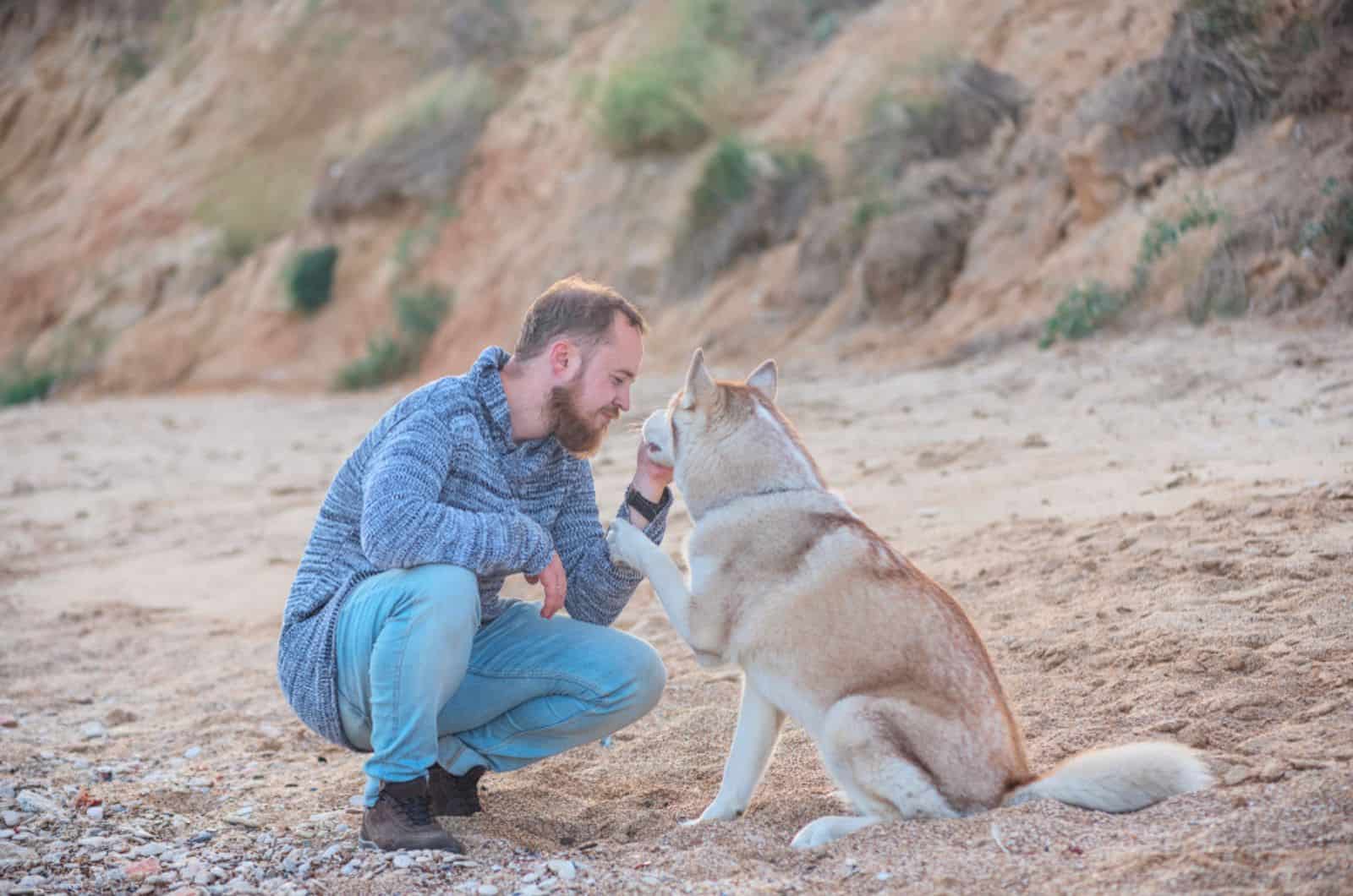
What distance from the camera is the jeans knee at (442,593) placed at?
3559 mm

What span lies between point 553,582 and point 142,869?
1.32 meters

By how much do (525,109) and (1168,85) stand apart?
34.2 feet

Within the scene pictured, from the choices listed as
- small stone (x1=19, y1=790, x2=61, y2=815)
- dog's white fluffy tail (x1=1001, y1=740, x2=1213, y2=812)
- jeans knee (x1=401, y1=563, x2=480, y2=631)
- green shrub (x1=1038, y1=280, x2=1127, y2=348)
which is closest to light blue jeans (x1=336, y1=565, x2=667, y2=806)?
jeans knee (x1=401, y1=563, x2=480, y2=631)

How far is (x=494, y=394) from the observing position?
13.0 feet

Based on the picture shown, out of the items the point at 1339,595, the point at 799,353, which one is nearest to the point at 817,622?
the point at 1339,595

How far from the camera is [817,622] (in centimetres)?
363

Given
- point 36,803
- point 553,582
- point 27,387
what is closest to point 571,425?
point 553,582

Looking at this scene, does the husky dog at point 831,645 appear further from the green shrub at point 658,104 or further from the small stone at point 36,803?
the green shrub at point 658,104

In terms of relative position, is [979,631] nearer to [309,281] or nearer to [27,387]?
[309,281]

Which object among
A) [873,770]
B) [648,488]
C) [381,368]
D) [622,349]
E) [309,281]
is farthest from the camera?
[309,281]

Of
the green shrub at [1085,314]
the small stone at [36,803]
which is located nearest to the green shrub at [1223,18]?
the green shrub at [1085,314]

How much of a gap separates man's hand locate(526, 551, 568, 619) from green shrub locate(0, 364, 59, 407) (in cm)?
1832

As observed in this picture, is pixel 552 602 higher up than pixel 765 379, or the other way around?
pixel 765 379

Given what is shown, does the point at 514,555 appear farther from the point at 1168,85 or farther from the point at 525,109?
the point at 525,109
